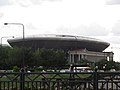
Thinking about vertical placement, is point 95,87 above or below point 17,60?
above

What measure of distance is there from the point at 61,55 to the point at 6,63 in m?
18.8

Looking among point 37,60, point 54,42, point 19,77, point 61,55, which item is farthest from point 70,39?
point 19,77

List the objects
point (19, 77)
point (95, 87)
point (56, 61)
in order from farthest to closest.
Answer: point (56, 61)
point (19, 77)
point (95, 87)

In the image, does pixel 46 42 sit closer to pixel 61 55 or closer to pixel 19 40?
pixel 19 40

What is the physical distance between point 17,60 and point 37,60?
246 inches

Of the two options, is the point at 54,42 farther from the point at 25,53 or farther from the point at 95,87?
the point at 95,87

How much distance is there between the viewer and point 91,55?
140125 mm

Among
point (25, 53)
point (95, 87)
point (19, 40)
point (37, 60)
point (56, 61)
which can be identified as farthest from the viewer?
point (19, 40)

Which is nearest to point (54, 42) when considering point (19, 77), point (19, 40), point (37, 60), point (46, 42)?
point (46, 42)

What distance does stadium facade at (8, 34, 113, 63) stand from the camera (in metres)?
132

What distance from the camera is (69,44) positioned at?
136m

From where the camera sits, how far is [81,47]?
472 ft

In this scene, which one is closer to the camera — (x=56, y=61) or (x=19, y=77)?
(x=19, y=77)

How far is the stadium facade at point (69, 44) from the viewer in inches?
5192
